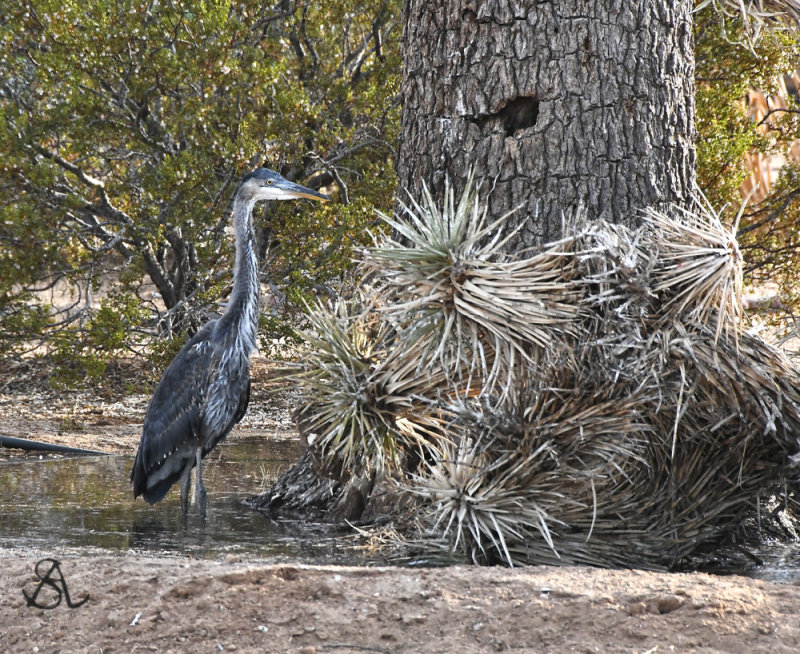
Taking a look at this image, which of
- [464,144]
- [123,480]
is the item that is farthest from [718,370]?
[123,480]

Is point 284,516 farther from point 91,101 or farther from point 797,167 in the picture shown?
point 797,167

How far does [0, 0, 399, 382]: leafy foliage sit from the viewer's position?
844 centimetres

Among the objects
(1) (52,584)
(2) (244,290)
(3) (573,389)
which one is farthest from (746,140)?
(1) (52,584)

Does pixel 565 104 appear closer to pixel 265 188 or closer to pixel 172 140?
pixel 265 188

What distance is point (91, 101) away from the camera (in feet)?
27.7

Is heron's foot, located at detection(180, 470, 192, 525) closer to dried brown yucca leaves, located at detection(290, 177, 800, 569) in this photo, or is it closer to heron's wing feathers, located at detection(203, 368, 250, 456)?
heron's wing feathers, located at detection(203, 368, 250, 456)

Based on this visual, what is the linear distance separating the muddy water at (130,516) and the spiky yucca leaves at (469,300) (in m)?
1.65

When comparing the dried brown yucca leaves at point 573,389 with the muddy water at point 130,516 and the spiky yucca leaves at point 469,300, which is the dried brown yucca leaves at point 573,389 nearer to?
the spiky yucca leaves at point 469,300

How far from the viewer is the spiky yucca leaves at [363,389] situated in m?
4.20

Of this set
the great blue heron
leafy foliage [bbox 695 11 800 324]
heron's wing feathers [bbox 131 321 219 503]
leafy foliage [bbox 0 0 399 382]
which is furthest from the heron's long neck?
leafy foliage [bbox 695 11 800 324]

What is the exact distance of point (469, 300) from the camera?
12.7 feet

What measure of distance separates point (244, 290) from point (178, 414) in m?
1.01

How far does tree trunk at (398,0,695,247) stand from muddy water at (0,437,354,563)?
7.18 feet

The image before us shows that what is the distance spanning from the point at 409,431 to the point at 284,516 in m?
2.21
